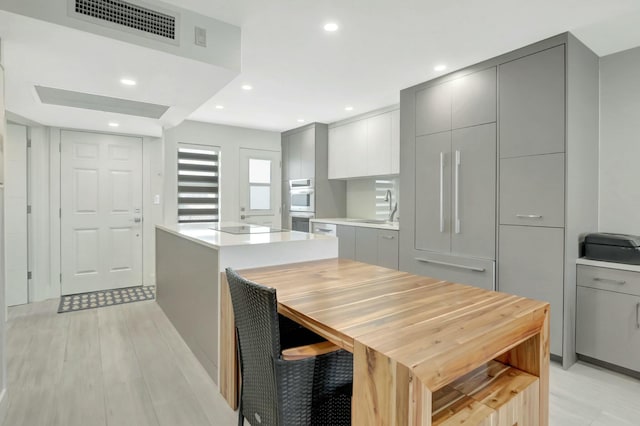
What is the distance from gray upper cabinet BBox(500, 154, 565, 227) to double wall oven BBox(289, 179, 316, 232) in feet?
9.46

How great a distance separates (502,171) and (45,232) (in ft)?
16.6

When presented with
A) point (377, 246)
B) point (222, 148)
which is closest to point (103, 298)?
point (222, 148)

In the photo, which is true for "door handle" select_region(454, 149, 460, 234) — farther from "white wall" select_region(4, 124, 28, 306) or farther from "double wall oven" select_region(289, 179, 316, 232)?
"white wall" select_region(4, 124, 28, 306)

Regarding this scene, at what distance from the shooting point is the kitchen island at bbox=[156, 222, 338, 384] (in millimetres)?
2092

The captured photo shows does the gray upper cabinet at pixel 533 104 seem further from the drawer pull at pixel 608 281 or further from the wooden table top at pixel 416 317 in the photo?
the wooden table top at pixel 416 317

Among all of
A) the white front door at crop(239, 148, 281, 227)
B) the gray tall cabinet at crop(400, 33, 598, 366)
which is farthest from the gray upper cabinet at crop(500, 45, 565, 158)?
the white front door at crop(239, 148, 281, 227)

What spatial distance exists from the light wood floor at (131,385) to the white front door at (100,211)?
135 cm

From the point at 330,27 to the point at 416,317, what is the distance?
2015 mm

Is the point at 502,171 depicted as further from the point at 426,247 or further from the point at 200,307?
the point at 200,307

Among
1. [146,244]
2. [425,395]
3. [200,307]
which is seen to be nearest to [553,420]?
[425,395]

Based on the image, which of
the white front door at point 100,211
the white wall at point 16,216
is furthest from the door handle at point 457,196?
the white wall at point 16,216

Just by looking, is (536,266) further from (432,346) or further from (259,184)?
(259,184)

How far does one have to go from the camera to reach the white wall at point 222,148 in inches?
191

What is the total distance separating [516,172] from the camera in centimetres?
271
